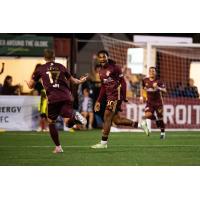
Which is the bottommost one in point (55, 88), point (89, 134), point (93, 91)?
point (89, 134)

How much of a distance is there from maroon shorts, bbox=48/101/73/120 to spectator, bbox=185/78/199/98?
5.90 meters

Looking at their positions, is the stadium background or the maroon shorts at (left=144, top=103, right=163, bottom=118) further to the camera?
the maroon shorts at (left=144, top=103, right=163, bottom=118)

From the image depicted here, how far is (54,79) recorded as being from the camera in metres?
11.4

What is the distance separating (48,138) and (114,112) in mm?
2471

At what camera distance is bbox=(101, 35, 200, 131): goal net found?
57.8 ft

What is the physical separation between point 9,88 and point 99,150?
519 cm

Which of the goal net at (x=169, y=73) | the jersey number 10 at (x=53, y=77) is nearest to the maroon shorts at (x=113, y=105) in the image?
the jersey number 10 at (x=53, y=77)

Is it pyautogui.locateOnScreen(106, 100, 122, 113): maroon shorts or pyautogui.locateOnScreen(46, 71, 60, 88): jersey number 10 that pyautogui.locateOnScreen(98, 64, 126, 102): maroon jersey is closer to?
pyautogui.locateOnScreen(106, 100, 122, 113): maroon shorts

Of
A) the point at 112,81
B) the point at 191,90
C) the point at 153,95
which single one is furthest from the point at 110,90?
the point at 191,90

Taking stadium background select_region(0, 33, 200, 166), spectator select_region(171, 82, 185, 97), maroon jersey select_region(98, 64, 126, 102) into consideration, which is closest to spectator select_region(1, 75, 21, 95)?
stadium background select_region(0, 33, 200, 166)

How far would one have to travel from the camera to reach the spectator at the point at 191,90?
1698 cm

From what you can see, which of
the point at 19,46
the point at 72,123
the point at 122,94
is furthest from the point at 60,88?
the point at 19,46

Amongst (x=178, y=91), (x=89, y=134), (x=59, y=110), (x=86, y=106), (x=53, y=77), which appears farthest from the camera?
(x=178, y=91)

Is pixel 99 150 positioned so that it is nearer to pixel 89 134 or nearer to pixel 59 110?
pixel 59 110
